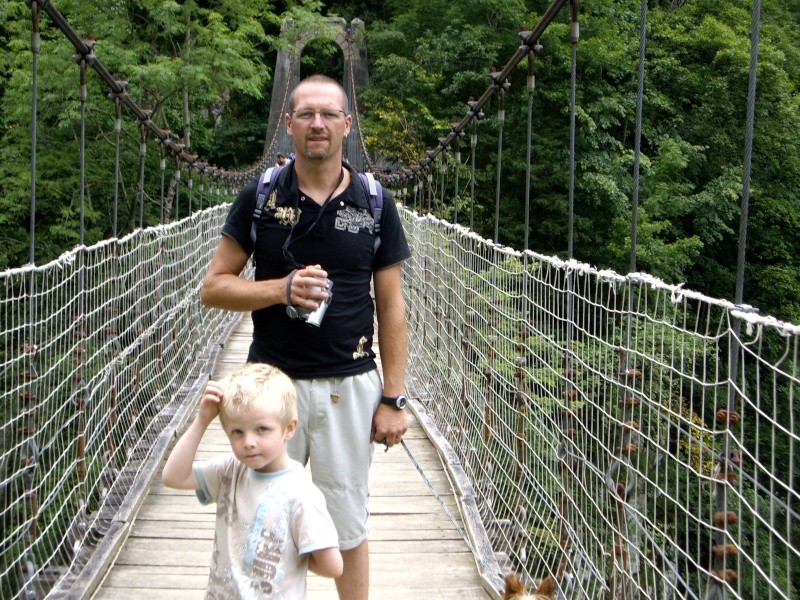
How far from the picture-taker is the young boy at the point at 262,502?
1287 mm

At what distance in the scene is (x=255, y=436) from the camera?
1.29m

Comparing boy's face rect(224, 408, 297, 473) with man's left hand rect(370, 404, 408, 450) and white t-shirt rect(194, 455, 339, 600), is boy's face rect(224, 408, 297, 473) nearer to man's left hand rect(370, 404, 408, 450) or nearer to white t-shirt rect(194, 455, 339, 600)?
white t-shirt rect(194, 455, 339, 600)

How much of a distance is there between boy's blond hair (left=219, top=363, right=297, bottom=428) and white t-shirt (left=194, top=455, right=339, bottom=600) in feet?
0.31

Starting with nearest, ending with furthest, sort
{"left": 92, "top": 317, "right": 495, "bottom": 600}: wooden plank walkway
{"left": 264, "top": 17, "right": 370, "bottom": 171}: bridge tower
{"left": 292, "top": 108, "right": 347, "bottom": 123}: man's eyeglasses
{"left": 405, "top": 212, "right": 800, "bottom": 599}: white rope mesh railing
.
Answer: {"left": 405, "top": 212, "right": 800, "bottom": 599}: white rope mesh railing, {"left": 292, "top": 108, "right": 347, "bottom": 123}: man's eyeglasses, {"left": 92, "top": 317, "right": 495, "bottom": 600}: wooden plank walkway, {"left": 264, "top": 17, "right": 370, "bottom": 171}: bridge tower

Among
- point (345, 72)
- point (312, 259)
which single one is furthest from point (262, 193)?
point (345, 72)

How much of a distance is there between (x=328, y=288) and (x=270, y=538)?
1.36ft

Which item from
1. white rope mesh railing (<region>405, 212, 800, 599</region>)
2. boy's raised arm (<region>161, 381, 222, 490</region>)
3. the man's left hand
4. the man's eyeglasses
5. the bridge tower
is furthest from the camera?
the bridge tower

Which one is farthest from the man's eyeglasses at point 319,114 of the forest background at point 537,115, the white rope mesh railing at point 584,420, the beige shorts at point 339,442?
the forest background at point 537,115

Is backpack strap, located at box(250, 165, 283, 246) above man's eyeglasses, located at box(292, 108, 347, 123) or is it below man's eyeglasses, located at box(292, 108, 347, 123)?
below

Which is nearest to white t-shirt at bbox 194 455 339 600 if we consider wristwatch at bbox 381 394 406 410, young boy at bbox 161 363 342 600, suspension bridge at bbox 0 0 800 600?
young boy at bbox 161 363 342 600

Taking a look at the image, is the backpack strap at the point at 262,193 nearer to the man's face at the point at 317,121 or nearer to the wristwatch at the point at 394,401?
the man's face at the point at 317,121

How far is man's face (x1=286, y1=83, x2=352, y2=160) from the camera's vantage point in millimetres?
1598

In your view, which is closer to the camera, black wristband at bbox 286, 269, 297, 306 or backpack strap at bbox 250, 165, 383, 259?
black wristband at bbox 286, 269, 297, 306

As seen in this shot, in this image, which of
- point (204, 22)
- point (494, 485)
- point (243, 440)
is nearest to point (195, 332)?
point (494, 485)
